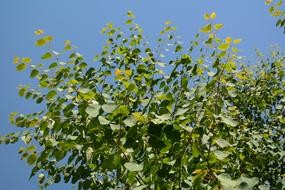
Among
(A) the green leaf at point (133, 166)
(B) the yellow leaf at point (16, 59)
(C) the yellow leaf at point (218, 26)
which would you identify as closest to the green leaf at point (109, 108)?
(A) the green leaf at point (133, 166)

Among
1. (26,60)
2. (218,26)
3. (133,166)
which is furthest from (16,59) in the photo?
(218,26)

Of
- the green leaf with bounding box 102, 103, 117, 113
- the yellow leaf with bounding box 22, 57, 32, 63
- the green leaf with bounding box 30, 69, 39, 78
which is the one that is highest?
the yellow leaf with bounding box 22, 57, 32, 63

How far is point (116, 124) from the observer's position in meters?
2.47

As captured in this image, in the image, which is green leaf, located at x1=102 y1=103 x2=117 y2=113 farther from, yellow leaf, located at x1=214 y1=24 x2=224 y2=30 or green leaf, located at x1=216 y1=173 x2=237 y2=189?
yellow leaf, located at x1=214 y1=24 x2=224 y2=30

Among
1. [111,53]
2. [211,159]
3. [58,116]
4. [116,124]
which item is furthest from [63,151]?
[111,53]

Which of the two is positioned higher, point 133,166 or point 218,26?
point 218,26

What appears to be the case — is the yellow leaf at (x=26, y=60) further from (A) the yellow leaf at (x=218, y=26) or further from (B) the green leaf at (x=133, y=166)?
(A) the yellow leaf at (x=218, y=26)

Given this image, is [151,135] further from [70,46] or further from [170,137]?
[70,46]

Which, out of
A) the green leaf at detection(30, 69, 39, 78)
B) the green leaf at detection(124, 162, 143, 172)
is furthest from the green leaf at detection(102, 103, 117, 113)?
the green leaf at detection(30, 69, 39, 78)

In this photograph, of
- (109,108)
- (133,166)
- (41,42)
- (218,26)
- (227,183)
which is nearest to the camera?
(227,183)

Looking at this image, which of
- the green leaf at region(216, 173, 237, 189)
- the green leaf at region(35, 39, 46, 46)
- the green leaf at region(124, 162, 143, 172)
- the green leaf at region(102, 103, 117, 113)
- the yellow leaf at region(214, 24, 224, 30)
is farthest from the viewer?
the yellow leaf at region(214, 24, 224, 30)

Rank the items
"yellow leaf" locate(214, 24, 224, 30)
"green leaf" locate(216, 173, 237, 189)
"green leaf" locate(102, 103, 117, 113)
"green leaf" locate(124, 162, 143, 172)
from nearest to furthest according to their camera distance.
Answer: "green leaf" locate(216, 173, 237, 189), "green leaf" locate(124, 162, 143, 172), "green leaf" locate(102, 103, 117, 113), "yellow leaf" locate(214, 24, 224, 30)

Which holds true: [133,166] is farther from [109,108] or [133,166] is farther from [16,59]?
[16,59]

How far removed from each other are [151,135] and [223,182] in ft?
1.66
